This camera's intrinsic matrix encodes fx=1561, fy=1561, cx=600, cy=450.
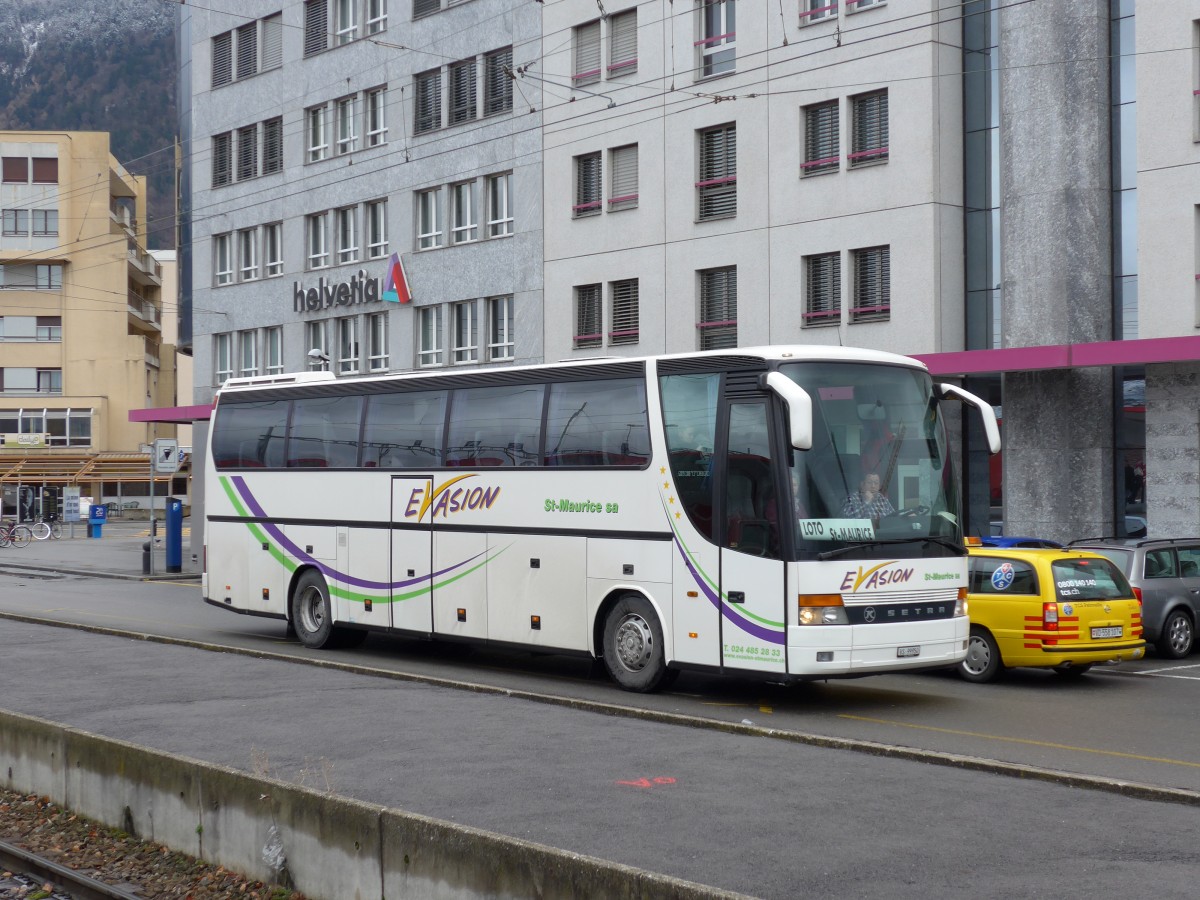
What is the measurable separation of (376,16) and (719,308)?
1638cm

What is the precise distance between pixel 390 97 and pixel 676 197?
1228 centimetres

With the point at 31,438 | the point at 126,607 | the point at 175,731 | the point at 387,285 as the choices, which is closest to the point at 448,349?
the point at 387,285

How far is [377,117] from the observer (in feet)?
142

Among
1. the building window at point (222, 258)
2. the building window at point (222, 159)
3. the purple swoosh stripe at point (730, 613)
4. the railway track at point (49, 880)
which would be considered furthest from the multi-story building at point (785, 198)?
the railway track at point (49, 880)

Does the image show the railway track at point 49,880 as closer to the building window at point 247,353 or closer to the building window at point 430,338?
the building window at point 430,338

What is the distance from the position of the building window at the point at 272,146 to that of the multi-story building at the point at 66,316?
3875 cm

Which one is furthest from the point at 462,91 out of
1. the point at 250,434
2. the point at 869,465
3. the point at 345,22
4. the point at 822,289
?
the point at 869,465

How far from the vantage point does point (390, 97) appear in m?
42.4

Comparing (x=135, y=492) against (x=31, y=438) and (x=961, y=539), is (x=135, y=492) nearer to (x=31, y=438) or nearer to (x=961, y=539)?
(x=31, y=438)

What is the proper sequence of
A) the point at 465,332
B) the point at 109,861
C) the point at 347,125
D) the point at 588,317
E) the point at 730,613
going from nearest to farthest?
the point at 109,861 < the point at 730,613 < the point at 588,317 < the point at 465,332 < the point at 347,125

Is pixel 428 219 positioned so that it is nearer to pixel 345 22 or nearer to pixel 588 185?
pixel 588 185

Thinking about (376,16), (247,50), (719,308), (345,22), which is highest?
(247,50)

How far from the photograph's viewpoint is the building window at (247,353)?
48.3m

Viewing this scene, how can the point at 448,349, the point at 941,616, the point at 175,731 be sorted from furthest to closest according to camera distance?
the point at 448,349 → the point at 941,616 → the point at 175,731
